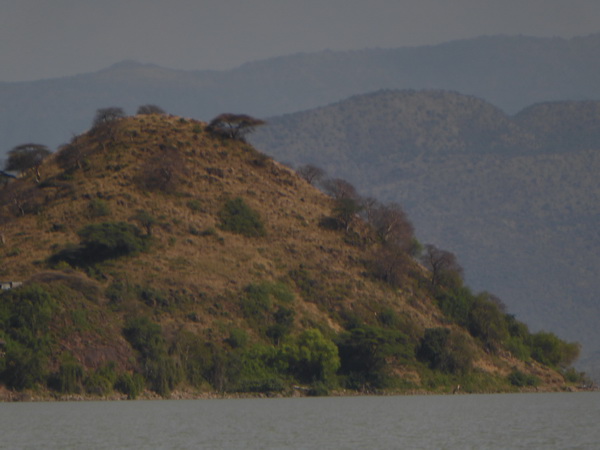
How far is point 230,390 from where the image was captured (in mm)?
100625

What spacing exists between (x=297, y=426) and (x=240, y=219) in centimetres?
7127

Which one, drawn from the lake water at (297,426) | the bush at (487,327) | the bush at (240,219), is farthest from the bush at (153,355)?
the bush at (487,327)

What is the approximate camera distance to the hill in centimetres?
9731

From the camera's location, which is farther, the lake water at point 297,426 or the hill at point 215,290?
the hill at point 215,290

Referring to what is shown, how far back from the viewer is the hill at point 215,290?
97.3m

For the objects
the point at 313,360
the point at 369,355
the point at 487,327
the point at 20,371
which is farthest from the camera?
the point at 487,327

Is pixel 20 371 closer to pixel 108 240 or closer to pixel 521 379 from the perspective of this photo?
pixel 108 240

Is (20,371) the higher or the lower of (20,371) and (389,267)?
the lower

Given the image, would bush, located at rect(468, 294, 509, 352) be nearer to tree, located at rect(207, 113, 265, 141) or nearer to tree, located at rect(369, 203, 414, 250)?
tree, located at rect(369, 203, 414, 250)

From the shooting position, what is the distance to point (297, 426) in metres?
59.2

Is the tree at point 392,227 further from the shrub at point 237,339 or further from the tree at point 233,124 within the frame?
the shrub at point 237,339

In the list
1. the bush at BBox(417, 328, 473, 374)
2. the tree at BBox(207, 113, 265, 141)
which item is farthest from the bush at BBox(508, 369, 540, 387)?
the tree at BBox(207, 113, 265, 141)

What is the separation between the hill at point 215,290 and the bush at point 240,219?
0.59 feet

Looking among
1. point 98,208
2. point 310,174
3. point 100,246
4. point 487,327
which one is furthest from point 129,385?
point 310,174
